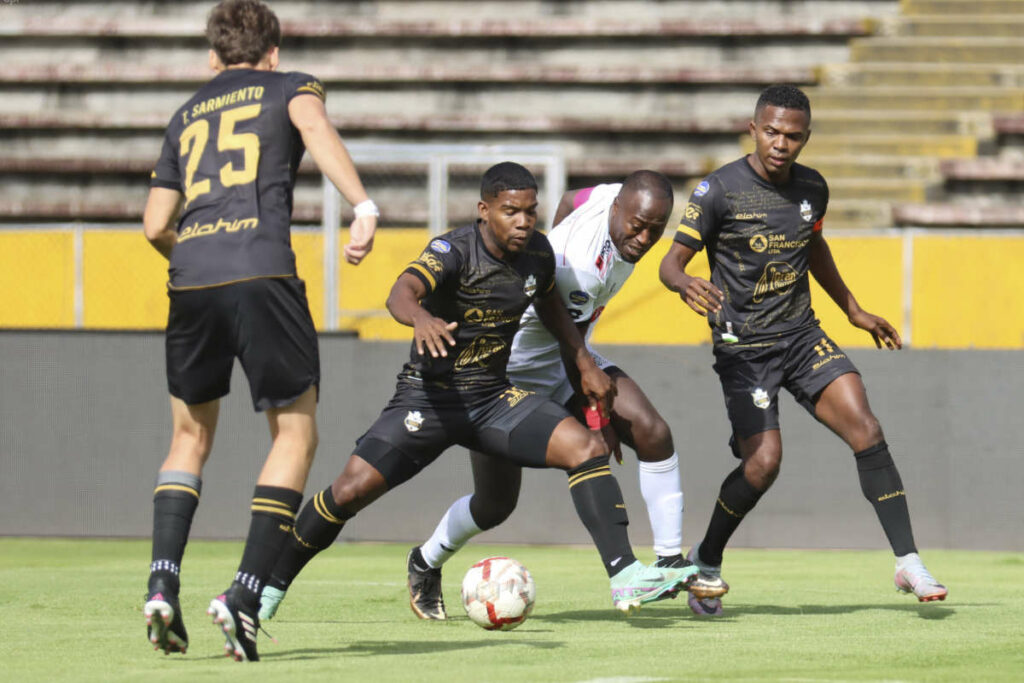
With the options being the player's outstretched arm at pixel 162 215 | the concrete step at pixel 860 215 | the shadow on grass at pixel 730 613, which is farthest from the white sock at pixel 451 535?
the concrete step at pixel 860 215

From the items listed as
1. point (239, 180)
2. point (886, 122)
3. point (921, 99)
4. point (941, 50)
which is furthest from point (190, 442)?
point (941, 50)

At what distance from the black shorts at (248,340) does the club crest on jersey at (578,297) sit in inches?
77.4

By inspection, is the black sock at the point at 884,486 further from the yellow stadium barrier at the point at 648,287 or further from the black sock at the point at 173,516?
the yellow stadium barrier at the point at 648,287

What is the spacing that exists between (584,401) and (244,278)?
2273 mm

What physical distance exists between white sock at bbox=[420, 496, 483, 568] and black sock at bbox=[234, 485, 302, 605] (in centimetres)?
173

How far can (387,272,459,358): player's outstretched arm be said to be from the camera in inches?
223

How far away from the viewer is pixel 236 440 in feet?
38.0

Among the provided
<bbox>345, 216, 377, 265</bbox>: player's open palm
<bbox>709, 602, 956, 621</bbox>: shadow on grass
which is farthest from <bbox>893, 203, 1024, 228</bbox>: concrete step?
<bbox>345, 216, 377, 265</bbox>: player's open palm

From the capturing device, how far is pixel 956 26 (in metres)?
18.0

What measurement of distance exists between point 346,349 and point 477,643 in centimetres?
591

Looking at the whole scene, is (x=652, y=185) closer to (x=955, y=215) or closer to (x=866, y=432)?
(x=866, y=432)

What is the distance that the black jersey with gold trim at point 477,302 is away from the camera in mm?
6352

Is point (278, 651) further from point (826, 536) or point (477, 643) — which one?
point (826, 536)

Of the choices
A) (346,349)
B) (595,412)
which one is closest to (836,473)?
(346,349)
